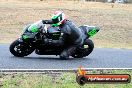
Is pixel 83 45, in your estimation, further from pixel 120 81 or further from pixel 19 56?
pixel 120 81

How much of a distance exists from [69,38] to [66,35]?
0.17 m

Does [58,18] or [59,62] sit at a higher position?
[58,18]

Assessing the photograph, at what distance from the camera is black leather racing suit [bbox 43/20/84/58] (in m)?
13.7

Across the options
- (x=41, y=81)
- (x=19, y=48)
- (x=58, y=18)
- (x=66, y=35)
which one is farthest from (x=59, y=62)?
(x=41, y=81)

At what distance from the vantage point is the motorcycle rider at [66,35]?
13719mm

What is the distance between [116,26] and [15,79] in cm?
2613

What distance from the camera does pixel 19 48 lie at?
13.6 metres

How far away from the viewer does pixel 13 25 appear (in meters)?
33.0

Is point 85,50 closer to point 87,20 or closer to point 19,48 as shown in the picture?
point 19,48

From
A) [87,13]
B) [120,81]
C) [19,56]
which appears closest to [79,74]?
[120,81]

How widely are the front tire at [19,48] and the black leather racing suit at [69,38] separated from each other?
0.72 metres

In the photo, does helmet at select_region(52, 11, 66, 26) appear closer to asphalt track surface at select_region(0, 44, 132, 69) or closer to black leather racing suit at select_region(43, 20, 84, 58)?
black leather racing suit at select_region(43, 20, 84, 58)

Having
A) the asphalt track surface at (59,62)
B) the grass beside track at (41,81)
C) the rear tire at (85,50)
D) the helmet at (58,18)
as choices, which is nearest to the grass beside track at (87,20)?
the asphalt track surface at (59,62)

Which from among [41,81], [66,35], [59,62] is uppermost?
[41,81]
